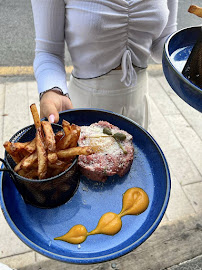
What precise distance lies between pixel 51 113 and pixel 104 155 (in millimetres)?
442

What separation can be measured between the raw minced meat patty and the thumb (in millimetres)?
228

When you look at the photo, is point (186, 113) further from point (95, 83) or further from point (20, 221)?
point (20, 221)

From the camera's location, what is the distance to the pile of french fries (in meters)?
1.22

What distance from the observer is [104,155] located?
1561mm

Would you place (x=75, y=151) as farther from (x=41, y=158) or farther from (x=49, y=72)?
(x=49, y=72)

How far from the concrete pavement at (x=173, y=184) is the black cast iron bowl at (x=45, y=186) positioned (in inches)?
48.0

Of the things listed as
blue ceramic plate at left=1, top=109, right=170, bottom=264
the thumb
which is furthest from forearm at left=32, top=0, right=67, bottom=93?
blue ceramic plate at left=1, top=109, right=170, bottom=264

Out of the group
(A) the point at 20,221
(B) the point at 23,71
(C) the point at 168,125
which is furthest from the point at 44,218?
(B) the point at 23,71

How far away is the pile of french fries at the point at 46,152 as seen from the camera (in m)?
1.22

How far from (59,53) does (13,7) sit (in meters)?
6.31

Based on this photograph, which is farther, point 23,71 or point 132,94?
point 23,71

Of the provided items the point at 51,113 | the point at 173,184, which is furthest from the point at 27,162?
the point at 173,184

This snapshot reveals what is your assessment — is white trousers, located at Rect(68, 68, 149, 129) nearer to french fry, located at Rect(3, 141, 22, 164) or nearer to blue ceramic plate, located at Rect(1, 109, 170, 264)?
blue ceramic plate, located at Rect(1, 109, 170, 264)

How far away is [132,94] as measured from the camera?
2.15 meters
